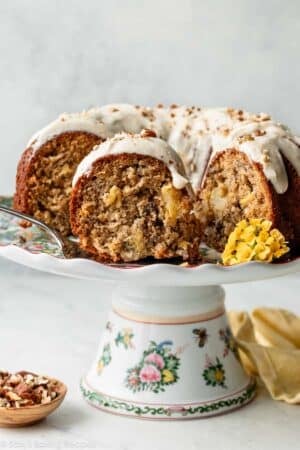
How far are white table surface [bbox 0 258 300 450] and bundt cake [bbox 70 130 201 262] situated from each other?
0.46 meters

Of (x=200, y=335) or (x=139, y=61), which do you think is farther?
(x=139, y=61)

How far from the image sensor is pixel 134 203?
3.04m

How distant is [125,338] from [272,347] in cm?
47

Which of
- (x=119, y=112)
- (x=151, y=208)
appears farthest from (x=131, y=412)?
(x=119, y=112)

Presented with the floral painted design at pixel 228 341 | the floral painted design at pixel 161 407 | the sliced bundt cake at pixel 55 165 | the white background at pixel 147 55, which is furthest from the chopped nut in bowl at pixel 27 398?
the white background at pixel 147 55

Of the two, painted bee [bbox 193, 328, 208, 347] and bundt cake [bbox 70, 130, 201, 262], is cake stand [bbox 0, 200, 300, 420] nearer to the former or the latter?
painted bee [bbox 193, 328, 208, 347]

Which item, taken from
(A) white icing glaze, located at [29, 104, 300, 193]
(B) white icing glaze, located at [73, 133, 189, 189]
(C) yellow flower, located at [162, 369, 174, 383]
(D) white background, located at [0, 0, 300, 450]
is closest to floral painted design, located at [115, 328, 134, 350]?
(C) yellow flower, located at [162, 369, 174, 383]

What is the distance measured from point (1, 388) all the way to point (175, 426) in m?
0.49

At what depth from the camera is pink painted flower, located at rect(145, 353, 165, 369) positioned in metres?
3.07

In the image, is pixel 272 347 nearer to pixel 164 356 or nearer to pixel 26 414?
pixel 164 356

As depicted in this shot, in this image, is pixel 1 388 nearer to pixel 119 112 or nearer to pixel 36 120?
pixel 119 112

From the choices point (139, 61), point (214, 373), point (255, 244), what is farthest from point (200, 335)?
point (139, 61)

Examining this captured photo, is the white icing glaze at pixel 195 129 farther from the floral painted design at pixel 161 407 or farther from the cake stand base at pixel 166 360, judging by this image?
the floral painted design at pixel 161 407

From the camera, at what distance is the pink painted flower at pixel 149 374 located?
10.1 feet
